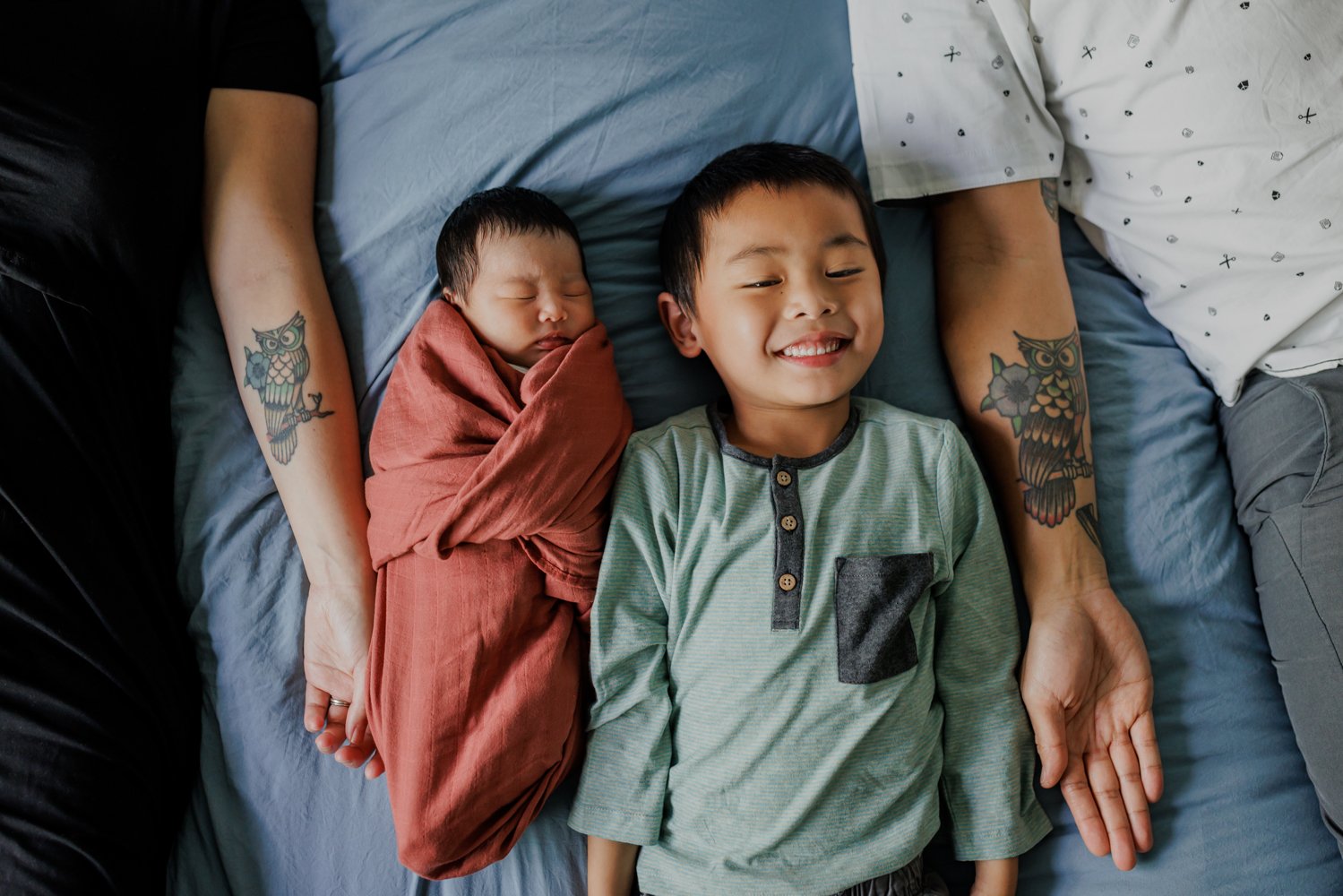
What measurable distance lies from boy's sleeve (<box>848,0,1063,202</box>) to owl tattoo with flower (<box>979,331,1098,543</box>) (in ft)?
0.85

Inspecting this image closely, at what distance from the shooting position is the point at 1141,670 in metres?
1.20

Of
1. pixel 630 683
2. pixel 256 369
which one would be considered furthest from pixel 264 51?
pixel 630 683

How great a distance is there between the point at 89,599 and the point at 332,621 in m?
0.28

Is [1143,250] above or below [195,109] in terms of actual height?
below

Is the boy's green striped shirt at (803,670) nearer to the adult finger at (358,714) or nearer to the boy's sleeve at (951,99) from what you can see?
the adult finger at (358,714)

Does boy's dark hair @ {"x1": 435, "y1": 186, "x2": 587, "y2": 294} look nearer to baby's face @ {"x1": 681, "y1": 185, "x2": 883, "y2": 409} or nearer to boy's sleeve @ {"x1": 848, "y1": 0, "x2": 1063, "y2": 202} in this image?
baby's face @ {"x1": 681, "y1": 185, "x2": 883, "y2": 409}

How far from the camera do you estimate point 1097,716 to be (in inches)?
47.3

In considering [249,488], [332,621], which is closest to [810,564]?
[332,621]

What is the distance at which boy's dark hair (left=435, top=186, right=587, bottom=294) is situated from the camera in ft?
3.91

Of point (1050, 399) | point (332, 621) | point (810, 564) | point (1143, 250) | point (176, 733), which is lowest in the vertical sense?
point (176, 733)

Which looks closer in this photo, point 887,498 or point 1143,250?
point 887,498

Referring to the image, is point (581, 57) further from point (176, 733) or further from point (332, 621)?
point (176, 733)

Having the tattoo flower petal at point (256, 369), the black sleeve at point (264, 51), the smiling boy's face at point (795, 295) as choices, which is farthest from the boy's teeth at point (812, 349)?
the black sleeve at point (264, 51)

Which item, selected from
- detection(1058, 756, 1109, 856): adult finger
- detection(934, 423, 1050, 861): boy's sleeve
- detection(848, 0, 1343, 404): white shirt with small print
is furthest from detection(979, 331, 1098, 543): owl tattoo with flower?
detection(1058, 756, 1109, 856): adult finger
